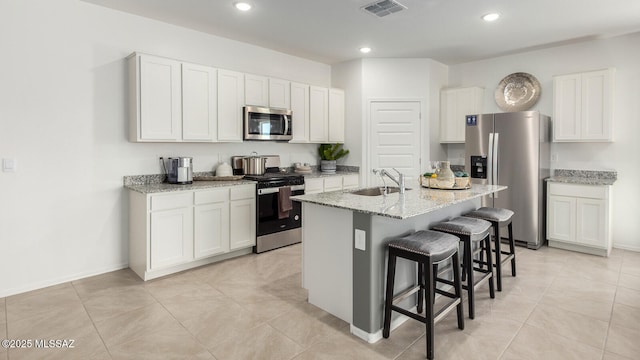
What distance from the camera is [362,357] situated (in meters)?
2.27

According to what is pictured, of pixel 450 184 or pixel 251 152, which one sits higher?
pixel 251 152

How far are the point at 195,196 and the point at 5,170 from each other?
63.3 inches

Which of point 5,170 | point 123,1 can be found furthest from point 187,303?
point 123,1

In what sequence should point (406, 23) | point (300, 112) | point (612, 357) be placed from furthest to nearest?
point (300, 112) → point (406, 23) → point (612, 357)

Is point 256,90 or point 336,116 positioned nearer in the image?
point 256,90

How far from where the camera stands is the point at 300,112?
5.28m

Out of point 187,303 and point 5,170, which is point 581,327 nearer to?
point 187,303

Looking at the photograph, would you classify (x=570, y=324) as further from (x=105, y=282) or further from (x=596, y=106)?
(x=105, y=282)

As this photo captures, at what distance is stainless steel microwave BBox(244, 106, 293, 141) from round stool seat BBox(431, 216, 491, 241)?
2.62 m

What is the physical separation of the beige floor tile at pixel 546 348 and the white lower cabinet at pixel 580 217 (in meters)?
2.51

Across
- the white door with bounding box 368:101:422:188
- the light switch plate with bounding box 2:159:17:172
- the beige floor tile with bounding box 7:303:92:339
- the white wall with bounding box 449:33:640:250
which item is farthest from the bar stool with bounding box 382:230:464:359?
the white wall with bounding box 449:33:640:250

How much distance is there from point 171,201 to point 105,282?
3.24 ft

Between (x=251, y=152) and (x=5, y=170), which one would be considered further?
(x=251, y=152)

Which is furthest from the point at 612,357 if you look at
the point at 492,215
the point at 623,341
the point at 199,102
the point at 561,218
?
the point at 199,102
